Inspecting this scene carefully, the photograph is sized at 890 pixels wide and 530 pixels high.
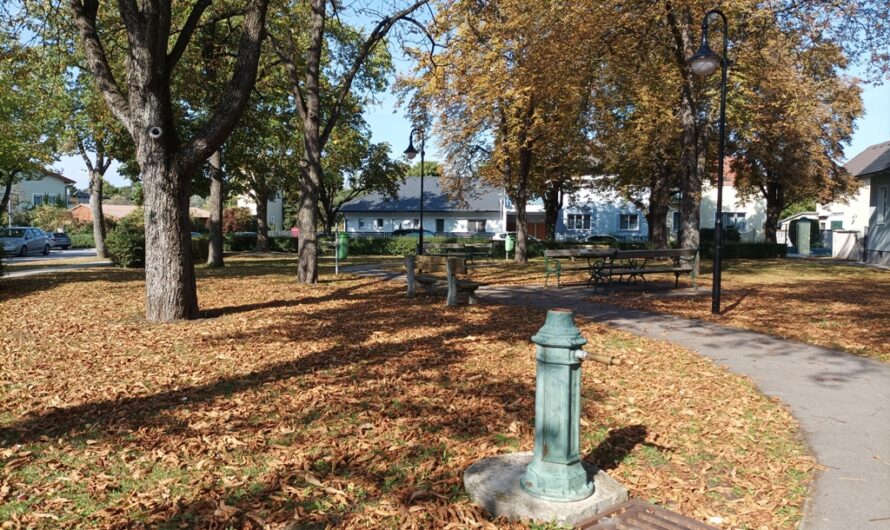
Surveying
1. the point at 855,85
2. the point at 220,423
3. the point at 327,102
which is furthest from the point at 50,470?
the point at 855,85

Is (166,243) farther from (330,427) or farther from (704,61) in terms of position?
(704,61)

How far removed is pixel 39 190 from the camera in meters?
66.7

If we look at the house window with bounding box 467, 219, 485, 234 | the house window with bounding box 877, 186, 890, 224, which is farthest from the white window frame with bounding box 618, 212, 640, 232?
the house window with bounding box 877, 186, 890, 224


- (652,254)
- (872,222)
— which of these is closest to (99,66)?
(652,254)

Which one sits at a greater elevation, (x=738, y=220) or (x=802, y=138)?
(x=802, y=138)

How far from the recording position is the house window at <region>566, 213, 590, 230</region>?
53688 mm

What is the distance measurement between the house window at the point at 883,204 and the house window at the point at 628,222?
90.2ft

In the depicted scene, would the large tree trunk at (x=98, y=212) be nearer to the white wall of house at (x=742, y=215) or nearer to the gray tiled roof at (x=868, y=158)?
the gray tiled roof at (x=868, y=158)

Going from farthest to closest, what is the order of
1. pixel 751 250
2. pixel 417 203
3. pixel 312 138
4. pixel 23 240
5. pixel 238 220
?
pixel 238 220 < pixel 417 203 < pixel 751 250 < pixel 23 240 < pixel 312 138

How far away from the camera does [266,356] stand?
279 inches

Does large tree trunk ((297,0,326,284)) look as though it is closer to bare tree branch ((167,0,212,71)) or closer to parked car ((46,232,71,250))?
bare tree branch ((167,0,212,71))

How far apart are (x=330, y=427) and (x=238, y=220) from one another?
57337 mm

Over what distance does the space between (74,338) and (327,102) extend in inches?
618

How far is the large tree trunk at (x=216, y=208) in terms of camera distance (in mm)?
21078
